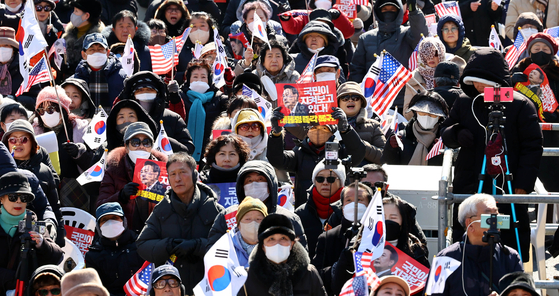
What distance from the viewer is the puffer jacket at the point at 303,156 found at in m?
9.02

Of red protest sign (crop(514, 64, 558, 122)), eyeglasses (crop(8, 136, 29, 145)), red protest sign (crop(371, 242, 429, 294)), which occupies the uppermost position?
red protest sign (crop(514, 64, 558, 122))

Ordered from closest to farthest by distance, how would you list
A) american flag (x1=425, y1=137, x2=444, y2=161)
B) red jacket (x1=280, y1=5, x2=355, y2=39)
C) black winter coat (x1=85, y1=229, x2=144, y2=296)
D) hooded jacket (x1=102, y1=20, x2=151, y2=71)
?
black winter coat (x1=85, y1=229, x2=144, y2=296)
american flag (x1=425, y1=137, x2=444, y2=161)
hooded jacket (x1=102, y1=20, x2=151, y2=71)
red jacket (x1=280, y1=5, x2=355, y2=39)

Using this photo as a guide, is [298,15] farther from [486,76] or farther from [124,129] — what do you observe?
[486,76]

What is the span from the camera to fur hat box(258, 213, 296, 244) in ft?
22.6

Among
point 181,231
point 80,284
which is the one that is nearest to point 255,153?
point 181,231

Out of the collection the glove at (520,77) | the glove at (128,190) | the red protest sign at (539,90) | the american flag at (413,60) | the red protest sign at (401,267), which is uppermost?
the american flag at (413,60)

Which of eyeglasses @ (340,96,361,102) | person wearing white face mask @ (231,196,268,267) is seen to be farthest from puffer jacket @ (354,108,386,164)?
person wearing white face mask @ (231,196,268,267)

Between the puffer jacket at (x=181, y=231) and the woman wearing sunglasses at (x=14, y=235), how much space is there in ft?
2.43

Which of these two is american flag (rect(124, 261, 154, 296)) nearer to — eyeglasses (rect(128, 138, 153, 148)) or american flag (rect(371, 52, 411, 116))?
eyeglasses (rect(128, 138, 153, 148))

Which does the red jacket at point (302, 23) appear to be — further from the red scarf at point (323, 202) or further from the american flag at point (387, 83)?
the red scarf at point (323, 202)

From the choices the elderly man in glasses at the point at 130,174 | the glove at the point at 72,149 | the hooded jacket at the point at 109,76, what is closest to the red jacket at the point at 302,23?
the hooded jacket at the point at 109,76

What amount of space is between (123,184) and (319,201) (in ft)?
5.82

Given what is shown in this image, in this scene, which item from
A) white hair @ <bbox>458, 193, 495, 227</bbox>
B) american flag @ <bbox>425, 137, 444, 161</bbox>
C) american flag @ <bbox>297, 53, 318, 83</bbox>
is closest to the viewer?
white hair @ <bbox>458, 193, 495, 227</bbox>

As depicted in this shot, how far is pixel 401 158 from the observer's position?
388 inches
